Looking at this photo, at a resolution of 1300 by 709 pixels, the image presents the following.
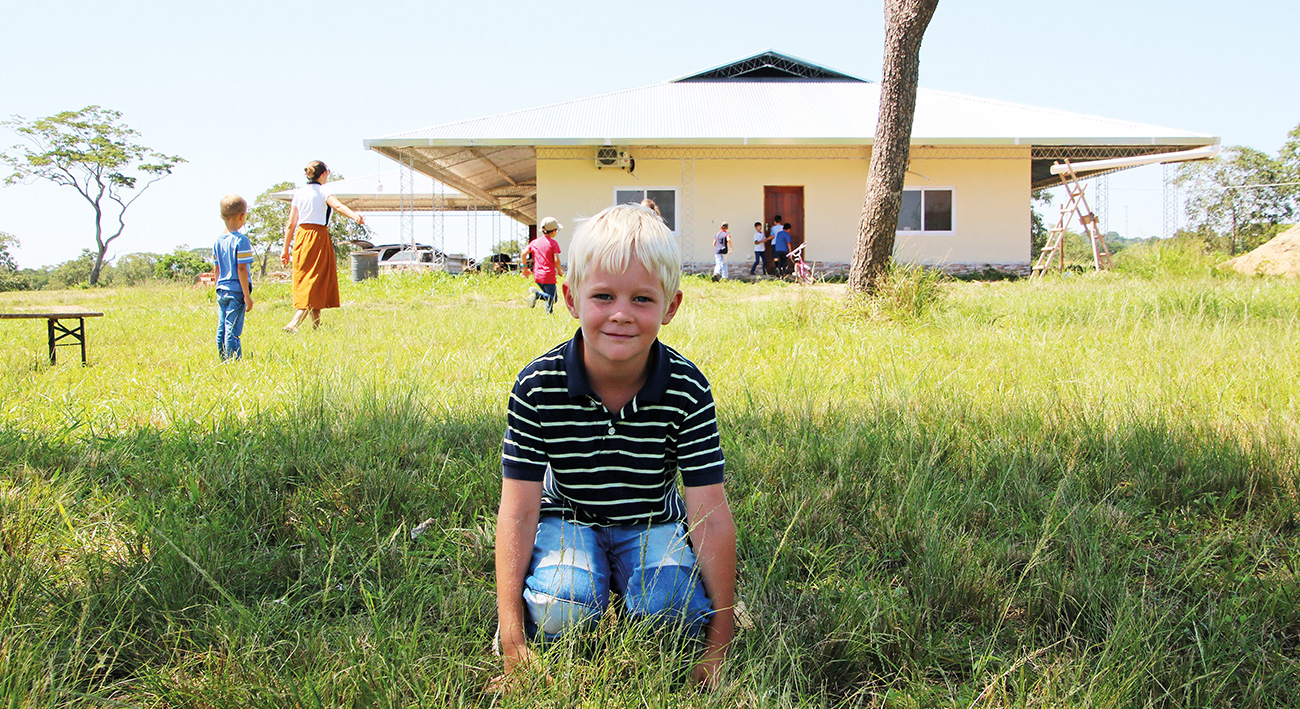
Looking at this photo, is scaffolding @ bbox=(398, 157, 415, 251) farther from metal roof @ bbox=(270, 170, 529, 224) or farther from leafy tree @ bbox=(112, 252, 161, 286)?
leafy tree @ bbox=(112, 252, 161, 286)

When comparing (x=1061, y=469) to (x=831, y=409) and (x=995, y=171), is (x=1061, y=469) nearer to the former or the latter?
(x=831, y=409)

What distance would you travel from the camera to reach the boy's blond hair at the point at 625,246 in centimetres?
172

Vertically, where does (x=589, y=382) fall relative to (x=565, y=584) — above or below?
above

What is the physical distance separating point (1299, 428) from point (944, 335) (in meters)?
2.84

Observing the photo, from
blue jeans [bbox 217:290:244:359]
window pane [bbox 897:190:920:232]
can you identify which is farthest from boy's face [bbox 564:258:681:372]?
window pane [bbox 897:190:920:232]

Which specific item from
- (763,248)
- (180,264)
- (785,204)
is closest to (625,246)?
(763,248)

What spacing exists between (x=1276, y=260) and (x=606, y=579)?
14523 millimetres

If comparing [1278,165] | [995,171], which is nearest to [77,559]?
[995,171]

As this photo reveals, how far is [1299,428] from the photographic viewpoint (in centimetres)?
311

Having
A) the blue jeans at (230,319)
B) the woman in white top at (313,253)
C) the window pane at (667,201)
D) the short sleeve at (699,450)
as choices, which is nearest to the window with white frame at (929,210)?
the window pane at (667,201)

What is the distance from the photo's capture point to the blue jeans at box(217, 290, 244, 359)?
5734mm

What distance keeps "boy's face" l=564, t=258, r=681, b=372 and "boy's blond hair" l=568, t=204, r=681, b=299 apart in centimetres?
2

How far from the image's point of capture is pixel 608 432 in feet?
6.03

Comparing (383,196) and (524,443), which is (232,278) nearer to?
(524,443)
